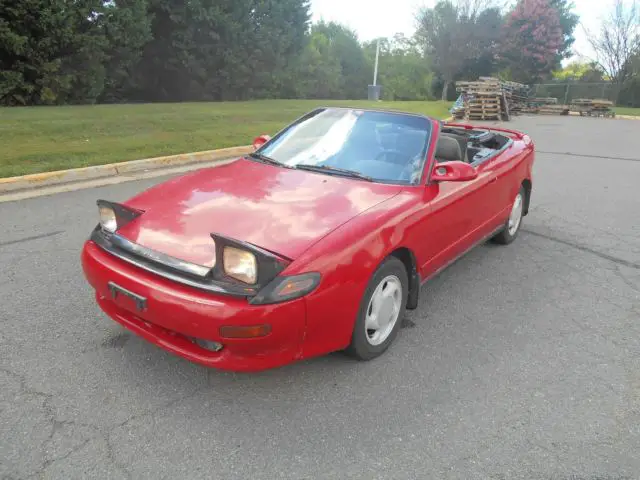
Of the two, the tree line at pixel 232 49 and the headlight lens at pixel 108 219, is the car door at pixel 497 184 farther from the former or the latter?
the tree line at pixel 232 49

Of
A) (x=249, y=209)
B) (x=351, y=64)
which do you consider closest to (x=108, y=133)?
(x=249, y=209)

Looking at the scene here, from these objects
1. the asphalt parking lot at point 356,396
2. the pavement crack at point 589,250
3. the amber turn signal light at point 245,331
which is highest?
the amber turn signal light at point 245,331

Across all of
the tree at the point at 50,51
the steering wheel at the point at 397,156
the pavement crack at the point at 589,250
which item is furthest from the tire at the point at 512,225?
the tree at the point at 50,51

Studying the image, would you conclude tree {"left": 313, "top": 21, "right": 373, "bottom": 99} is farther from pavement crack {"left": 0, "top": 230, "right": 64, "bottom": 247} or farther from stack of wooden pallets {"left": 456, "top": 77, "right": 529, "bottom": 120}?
pavement crack {"left": 0, "top": 230, "right": 64, "bottom": 247}

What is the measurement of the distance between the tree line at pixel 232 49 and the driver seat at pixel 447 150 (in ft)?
45.6

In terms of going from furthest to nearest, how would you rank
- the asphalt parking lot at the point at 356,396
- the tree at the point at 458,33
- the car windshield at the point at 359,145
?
the tree at the point at 458,33 → the car windshield at the point at 359,145 → the asphalt parking lot at the point at 356,396

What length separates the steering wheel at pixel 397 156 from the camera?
3.58 m

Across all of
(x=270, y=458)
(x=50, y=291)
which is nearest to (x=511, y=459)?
(x=270, y=458)

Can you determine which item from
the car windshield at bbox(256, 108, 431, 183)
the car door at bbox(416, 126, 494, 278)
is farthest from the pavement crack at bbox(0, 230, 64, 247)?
the car door at bbox(416, 126, 494, 278)

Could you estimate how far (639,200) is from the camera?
718 cm

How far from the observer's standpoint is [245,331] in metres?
2.33

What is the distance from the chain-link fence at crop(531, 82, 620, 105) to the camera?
36031 mm

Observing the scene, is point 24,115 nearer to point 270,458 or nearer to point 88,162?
point 88,162

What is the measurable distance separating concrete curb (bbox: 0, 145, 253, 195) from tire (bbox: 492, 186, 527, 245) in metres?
5.58
